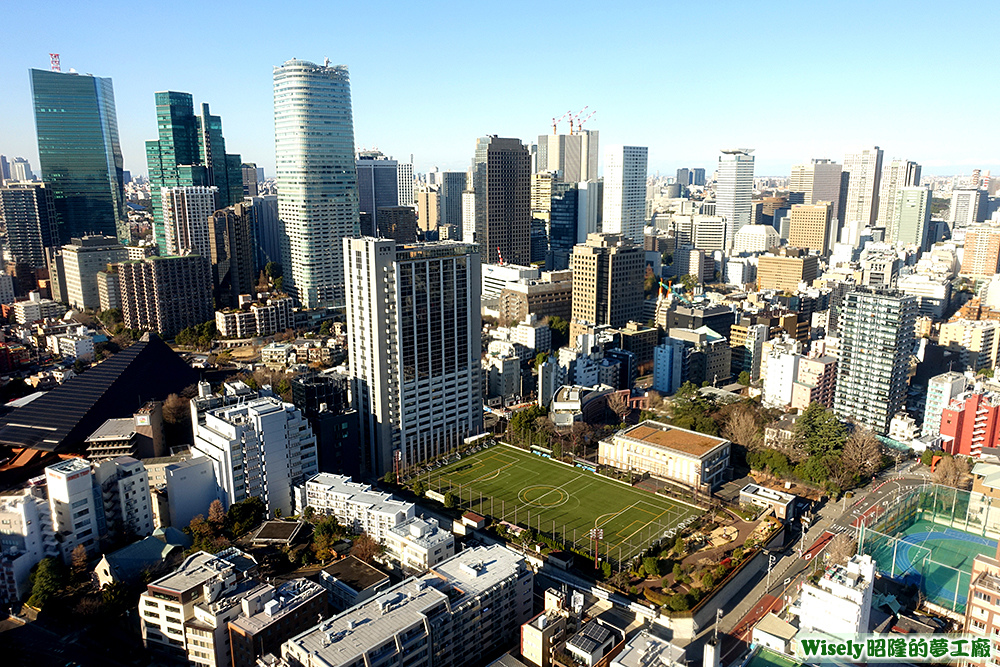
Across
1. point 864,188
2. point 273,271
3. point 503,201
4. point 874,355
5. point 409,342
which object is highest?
point 864,188

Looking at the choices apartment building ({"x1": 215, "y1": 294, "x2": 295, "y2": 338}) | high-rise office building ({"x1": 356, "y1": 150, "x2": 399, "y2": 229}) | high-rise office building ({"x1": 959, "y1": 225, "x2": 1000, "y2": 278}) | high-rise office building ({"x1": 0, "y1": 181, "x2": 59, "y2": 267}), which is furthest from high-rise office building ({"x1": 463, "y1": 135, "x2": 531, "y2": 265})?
high-rise office building ({"x1": 959, "y1": 225, "x2": 1000, "y2": 278})

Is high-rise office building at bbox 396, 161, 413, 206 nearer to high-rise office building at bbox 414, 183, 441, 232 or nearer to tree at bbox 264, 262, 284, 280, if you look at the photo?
high-rise office building at bbox 414, 183, 441, 232

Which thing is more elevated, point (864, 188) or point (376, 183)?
point (376, 183)

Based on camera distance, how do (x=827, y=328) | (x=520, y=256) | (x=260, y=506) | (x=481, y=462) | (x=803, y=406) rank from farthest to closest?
(x=520, y=256), (x=827, y=328), (x=803, y=406), (x=481, y=462), (x=260, y=506)

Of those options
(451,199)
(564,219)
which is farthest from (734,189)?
(451,199)

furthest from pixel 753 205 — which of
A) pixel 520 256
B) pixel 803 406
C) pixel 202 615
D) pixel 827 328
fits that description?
pixel 202 615

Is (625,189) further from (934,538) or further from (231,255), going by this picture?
(934,538)

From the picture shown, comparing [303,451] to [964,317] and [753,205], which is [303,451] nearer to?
[964,317]
